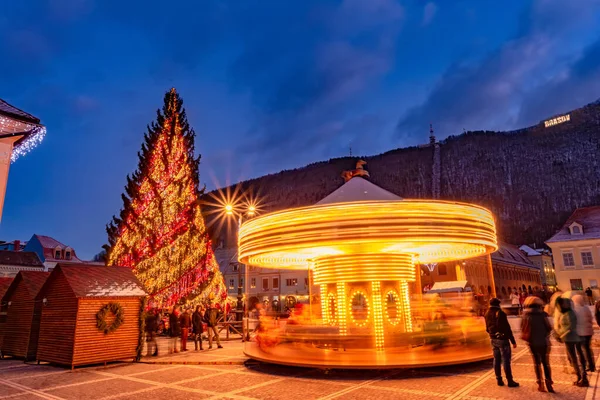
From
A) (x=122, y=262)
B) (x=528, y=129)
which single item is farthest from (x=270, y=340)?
(x=528, y=129)

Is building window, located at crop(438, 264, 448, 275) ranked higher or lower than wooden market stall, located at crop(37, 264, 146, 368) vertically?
higher

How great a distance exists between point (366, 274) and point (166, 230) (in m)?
13.3

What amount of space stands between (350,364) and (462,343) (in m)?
4.00

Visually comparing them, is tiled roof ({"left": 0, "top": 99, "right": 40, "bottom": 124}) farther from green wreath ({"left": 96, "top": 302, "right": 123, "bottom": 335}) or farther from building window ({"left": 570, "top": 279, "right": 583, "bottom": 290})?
building window ({"left": 570, "top": 279, "right": 583, "bottom": 290})

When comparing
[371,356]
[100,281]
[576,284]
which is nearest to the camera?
[371,356]

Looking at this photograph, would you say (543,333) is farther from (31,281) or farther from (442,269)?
(442,269)

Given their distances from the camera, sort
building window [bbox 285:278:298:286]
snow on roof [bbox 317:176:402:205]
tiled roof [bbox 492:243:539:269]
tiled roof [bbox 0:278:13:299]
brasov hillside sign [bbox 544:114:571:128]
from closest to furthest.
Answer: snow on roof [bbox 317:176:402:205] → tiled roof [bbox 0:278:13:299] → building window [bbox 285:278:298:286] → tiled roof [bbox 492:243:539:269] → brasov hillside sign [bbox 544:114:571:128]

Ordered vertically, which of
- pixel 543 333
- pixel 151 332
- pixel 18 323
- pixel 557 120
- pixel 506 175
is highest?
pixel 557 120

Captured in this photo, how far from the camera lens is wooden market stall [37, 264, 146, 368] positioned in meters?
12.2

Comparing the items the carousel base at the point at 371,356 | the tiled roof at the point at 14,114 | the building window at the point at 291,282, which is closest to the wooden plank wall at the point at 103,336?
the carousel base at the point at 371,356

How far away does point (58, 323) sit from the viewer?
42.1ft

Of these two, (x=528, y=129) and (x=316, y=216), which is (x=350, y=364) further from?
(x=528, y=129)

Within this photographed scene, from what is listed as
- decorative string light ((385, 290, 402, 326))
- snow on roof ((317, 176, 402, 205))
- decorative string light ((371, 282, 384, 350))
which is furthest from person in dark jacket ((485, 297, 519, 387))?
snow on roof ((317, 176, 402, 205))

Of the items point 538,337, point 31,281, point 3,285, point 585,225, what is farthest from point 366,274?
point 585,225
